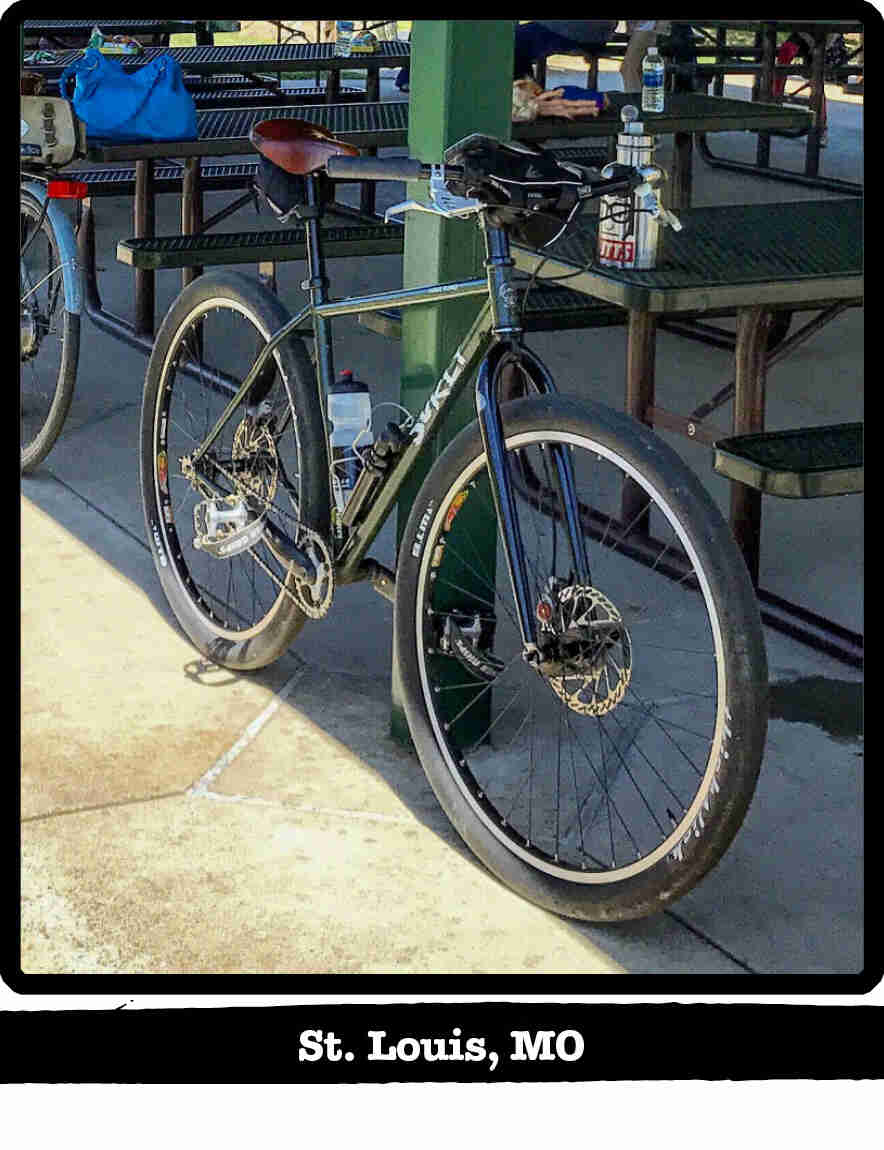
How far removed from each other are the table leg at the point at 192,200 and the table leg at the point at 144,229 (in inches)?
4.7

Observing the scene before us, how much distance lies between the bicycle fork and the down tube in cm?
6

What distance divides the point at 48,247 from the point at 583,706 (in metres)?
3.02

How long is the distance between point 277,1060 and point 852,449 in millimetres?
1855

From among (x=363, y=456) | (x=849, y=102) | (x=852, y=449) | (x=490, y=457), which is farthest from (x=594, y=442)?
(x=849, y=102)

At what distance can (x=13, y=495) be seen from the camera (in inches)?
152

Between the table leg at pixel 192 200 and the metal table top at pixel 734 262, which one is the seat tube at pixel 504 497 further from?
the table leg at pixel 192 200

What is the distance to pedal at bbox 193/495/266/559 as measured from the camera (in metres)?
4.11

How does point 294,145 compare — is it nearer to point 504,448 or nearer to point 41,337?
point 504,448

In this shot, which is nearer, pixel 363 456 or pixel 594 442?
pixel 594 442

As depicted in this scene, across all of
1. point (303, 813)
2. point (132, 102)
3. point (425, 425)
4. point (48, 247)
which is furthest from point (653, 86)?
point (303, 813)

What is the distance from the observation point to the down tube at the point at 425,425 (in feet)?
11.1

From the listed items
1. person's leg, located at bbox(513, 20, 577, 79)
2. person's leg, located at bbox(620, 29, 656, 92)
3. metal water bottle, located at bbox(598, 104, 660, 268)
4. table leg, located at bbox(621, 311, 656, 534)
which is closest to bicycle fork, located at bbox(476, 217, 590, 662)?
metal water bottle, located at bbox(598, 104, 660, 268)

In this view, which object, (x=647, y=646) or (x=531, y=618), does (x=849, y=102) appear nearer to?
(x=647, y=646)

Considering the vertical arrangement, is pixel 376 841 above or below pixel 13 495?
below
